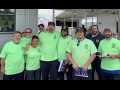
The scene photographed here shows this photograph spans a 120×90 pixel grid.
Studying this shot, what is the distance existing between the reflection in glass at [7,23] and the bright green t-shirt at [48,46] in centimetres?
311

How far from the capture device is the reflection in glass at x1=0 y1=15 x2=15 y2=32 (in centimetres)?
552

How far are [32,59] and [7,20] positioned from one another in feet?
11.6

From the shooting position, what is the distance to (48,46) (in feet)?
10.2

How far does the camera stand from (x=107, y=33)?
8.36 feet

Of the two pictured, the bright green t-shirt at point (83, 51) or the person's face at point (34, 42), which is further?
the person's face at point (34, 42)

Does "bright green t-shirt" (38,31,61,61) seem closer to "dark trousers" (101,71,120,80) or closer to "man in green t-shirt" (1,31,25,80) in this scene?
"man in green t-shirt" (1,31,25,80)

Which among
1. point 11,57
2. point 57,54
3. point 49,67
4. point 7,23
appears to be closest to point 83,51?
point 57,54

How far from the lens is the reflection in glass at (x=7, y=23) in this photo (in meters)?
5.52

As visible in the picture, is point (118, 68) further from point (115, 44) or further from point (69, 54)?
point (69, 54)

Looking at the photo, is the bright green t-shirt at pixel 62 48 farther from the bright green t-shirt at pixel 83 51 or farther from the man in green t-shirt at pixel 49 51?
the bright green t-shirt at pixel 83 51

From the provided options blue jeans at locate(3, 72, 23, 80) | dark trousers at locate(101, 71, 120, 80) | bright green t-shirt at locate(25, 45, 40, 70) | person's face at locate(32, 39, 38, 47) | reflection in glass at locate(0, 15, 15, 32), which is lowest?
blue jeans at locate(3, 72, 23, 80)

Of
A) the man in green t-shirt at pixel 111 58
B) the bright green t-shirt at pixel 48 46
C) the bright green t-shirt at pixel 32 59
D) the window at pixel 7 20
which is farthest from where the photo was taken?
the window at pixel 7 20

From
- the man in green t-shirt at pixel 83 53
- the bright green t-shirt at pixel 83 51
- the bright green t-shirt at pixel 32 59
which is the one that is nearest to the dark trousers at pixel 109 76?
the man in green t-shirt at pixel 83 53

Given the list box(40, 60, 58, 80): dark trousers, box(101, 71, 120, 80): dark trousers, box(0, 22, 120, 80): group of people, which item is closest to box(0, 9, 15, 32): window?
box(0, 22, 120, 80): group of people
